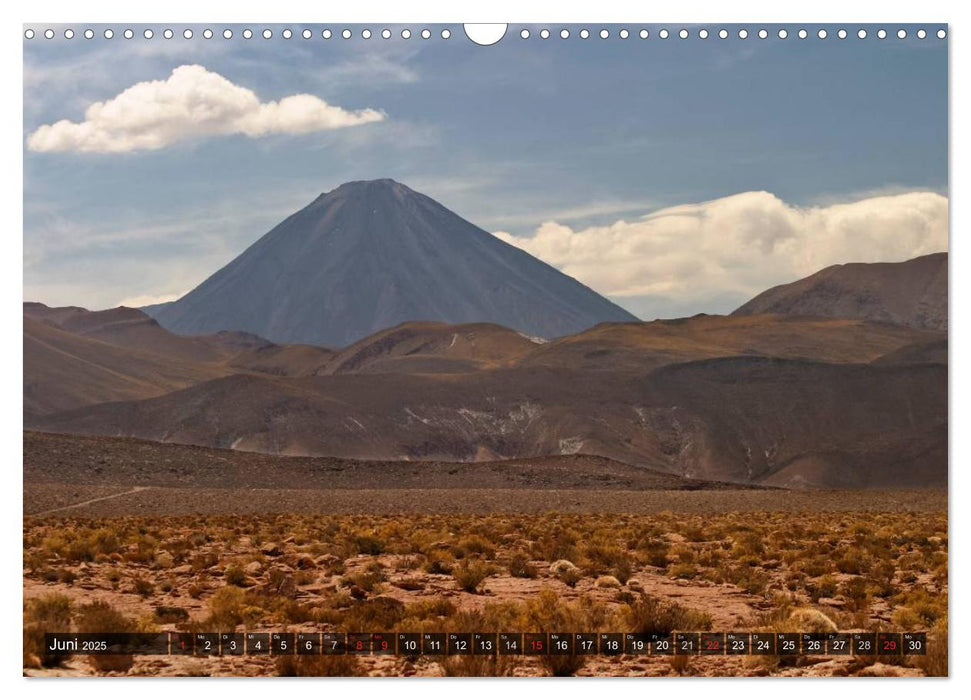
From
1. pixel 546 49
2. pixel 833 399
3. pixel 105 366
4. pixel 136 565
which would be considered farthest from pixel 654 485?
pixel 105 366

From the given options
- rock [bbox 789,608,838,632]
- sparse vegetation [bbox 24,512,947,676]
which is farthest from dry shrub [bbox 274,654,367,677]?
rock [bbox 789,608,838,632]

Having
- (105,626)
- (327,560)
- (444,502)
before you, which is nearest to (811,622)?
(105,626)

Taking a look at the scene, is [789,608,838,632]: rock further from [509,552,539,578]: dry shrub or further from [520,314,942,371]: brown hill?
[520,314,942,371]: brown hill

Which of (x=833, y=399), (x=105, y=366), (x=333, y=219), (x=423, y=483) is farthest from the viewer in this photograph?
Result: (x=105, y=366)

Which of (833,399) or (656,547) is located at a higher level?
(833,399)

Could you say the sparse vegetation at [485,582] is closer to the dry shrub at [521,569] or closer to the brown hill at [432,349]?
the dry shrub at [521,569]

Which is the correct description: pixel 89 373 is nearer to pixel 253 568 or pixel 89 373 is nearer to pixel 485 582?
pixel 253 568
